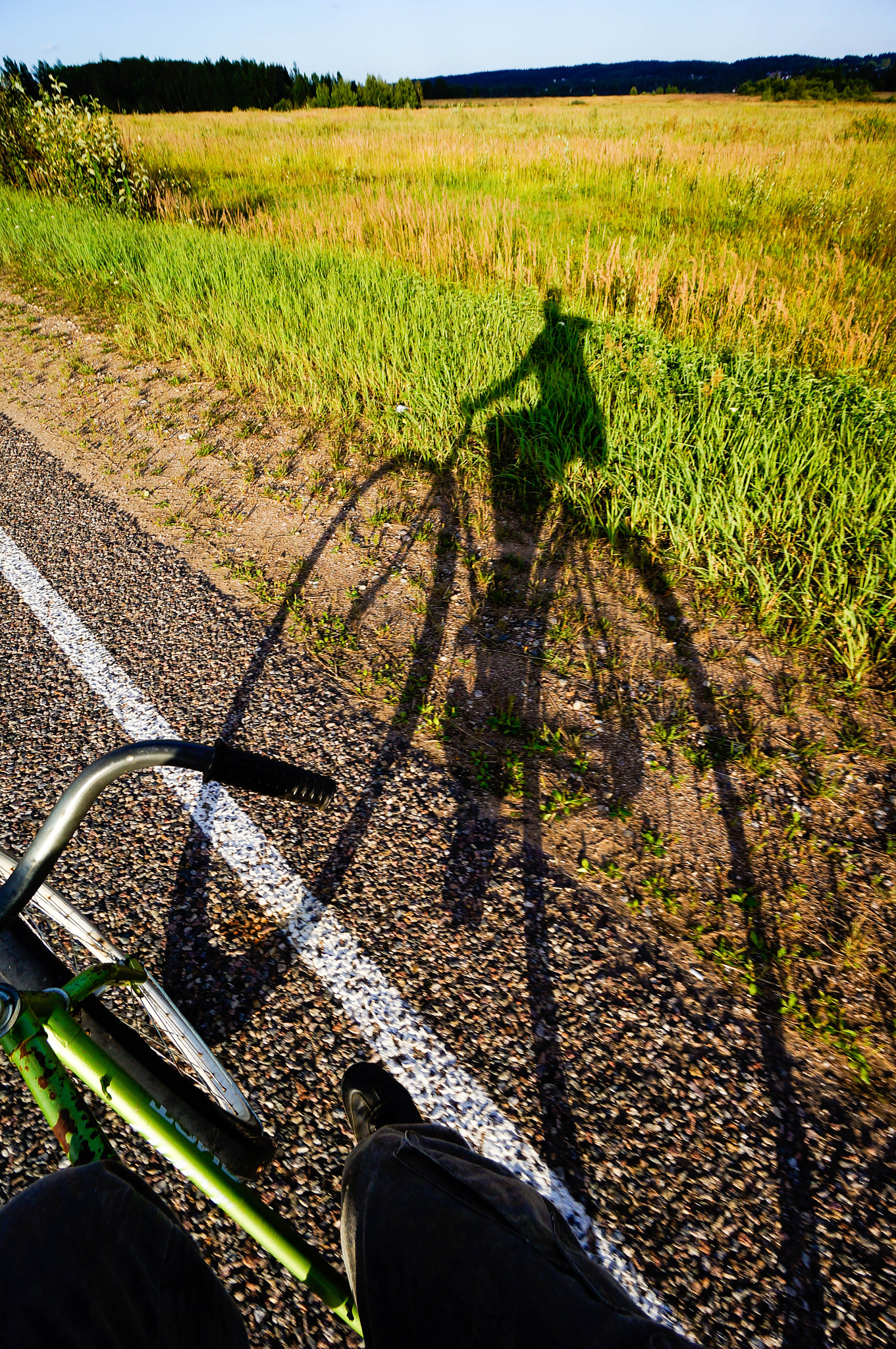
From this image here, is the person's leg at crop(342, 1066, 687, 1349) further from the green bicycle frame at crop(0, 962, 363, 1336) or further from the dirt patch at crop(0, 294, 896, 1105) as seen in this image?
the dirt patch at crop(0, 294, 896, 1105)

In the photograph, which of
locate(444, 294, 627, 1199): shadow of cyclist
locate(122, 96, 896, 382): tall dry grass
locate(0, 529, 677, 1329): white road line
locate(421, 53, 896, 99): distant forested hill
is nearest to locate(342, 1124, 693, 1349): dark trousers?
locate(0, 529, 677, 1329): white road line

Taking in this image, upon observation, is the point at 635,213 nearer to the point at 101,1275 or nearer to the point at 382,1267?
the point at 382,1267

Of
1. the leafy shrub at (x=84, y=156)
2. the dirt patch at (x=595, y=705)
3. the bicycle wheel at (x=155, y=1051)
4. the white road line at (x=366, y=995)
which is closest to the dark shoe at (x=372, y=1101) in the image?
the white road line at (x=366, y=995)

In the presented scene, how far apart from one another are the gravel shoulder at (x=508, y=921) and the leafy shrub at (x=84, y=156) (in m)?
9.90

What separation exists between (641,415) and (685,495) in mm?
759

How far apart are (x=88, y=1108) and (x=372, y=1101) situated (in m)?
0.71

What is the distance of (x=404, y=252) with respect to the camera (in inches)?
315

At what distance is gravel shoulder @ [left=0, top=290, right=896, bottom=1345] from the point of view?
150cm

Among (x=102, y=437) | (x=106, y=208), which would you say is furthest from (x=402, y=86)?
(x=102, y=437)

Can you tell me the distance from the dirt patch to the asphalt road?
0.12 metres

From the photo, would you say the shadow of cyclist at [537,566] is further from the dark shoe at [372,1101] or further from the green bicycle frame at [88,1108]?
the green bicycle frame at [88,1108]

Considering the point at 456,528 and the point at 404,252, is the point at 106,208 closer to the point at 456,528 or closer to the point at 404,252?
the point at 404,252

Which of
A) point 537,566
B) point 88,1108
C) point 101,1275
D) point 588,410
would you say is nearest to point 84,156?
point 588,410

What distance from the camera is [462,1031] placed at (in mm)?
1829
